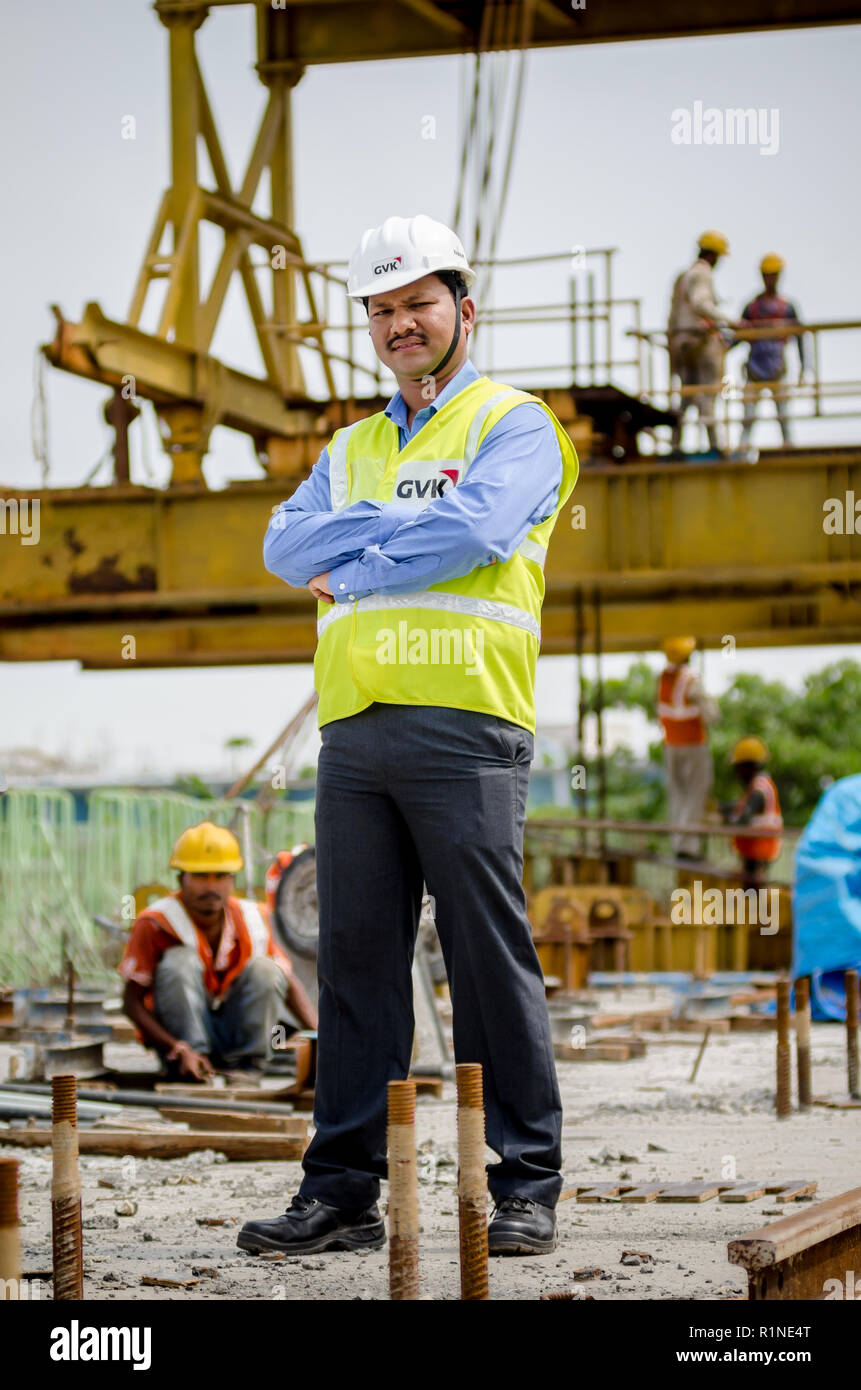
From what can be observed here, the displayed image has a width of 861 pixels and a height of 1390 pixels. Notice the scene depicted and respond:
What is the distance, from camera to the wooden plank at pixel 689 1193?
4688mm

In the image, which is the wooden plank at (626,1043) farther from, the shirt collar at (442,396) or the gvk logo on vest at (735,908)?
the shirt collar at (442,396)

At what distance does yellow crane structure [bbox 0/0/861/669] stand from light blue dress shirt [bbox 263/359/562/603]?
905 cm

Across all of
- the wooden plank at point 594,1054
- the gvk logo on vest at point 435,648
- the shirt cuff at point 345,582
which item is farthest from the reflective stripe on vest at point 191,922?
the gvk logo on vest at point 435,648

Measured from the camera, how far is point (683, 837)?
17.5m

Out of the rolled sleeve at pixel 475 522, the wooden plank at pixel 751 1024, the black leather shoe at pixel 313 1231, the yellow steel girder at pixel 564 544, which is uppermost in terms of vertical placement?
the yellow steel girder at pixel 564 544

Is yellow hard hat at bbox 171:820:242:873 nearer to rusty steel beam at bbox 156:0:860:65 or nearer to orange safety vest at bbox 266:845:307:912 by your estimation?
orange safety vest at bbox 266:845:307:912

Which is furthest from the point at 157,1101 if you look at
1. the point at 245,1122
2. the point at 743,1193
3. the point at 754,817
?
the point at 754,817

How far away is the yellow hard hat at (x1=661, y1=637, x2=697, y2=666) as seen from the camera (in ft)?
61.2

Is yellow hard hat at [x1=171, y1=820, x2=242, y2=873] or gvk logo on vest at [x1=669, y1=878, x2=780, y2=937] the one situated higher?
yellow hard hat at [x1=171, y1=820, x2=242, y2=873]

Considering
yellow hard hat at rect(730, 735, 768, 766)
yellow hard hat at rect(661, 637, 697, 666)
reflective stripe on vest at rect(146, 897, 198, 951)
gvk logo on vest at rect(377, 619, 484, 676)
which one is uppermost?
yellow hard hat at rect(661, 637, 697, 666)

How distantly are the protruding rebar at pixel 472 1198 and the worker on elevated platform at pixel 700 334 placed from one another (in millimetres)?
12210

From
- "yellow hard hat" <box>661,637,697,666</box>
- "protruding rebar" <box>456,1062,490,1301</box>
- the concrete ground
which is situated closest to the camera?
"protruding rebar" <box>456,1062,490,1301</box>

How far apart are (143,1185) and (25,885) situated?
9.96m

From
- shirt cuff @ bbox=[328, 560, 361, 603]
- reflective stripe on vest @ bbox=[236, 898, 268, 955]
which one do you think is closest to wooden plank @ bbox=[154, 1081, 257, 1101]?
reflective stripe on vest @ bbox=[236, 898, 268, 955]
